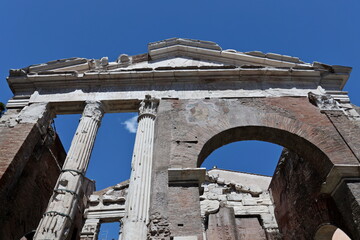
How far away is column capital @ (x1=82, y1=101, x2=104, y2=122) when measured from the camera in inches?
303

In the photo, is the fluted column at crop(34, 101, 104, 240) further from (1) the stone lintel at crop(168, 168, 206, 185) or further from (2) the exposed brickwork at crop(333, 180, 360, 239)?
(2) the exposed brickwork at crop(333, 180, 360, 239)

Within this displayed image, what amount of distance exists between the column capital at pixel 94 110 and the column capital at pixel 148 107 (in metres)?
1.14

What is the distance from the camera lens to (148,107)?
7.79m

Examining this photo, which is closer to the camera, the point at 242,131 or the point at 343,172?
the point at 343,172

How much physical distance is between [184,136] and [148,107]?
147 cm

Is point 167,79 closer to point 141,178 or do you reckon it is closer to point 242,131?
point 242,131

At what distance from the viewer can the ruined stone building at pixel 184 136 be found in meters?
5.84

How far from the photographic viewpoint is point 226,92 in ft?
27.7

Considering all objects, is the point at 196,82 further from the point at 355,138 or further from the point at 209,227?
the point at 209,227

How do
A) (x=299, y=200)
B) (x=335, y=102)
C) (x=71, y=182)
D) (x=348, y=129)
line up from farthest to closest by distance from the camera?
(x=299, y=200), (x=335, y=102), (x=348, y=129), (x=71, y=182)

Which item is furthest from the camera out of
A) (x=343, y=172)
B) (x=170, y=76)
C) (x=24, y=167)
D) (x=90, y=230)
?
(x=90, y=230)

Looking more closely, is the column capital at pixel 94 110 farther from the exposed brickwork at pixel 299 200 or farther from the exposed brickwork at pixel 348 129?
the exposed brickwork at pixel 348 129

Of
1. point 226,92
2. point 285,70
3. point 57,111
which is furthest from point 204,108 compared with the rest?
point 57,111

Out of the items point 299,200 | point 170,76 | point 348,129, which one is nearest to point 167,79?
point 170,76
